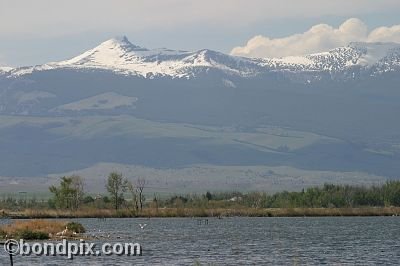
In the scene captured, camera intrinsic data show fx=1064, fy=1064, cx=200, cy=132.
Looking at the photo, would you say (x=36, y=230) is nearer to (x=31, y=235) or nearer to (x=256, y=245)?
(x=31, y=235)

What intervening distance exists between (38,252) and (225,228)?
4176cm

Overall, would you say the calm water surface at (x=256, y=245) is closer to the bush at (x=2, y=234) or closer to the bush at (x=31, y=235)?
the bush at (x=31, y=235)

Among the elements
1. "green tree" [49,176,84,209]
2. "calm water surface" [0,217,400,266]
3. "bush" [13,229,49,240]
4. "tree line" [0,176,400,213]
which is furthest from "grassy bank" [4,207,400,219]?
"bush" [13,229,49,240]

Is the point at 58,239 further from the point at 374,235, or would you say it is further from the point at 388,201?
the point at 388,201

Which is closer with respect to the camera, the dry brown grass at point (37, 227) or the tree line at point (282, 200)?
the dry brown grass at point (37, 227)

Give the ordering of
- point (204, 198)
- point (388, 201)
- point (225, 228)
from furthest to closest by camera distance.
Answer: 1. point (204, 198)
2. point (388, 201)
3. point (225, 228)

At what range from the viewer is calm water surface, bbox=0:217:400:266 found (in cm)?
6531

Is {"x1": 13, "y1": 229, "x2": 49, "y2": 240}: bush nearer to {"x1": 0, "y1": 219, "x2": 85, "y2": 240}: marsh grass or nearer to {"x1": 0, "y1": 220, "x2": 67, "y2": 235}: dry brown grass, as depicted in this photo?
{"x1": 0, "y1": 219, "x2": 85, "y2": 240}: marsh grass

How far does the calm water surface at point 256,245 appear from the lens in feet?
214

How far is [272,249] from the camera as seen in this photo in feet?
248

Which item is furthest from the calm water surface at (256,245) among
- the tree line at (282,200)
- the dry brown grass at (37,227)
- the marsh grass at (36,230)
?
the tree line at (282,200)

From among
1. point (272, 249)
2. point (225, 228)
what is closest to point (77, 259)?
point (272, 249)

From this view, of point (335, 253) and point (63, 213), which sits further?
point (63, 213)

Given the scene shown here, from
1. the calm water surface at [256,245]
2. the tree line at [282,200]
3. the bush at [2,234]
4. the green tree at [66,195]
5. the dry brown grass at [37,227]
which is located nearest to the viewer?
the calm water surface at [256,245]
